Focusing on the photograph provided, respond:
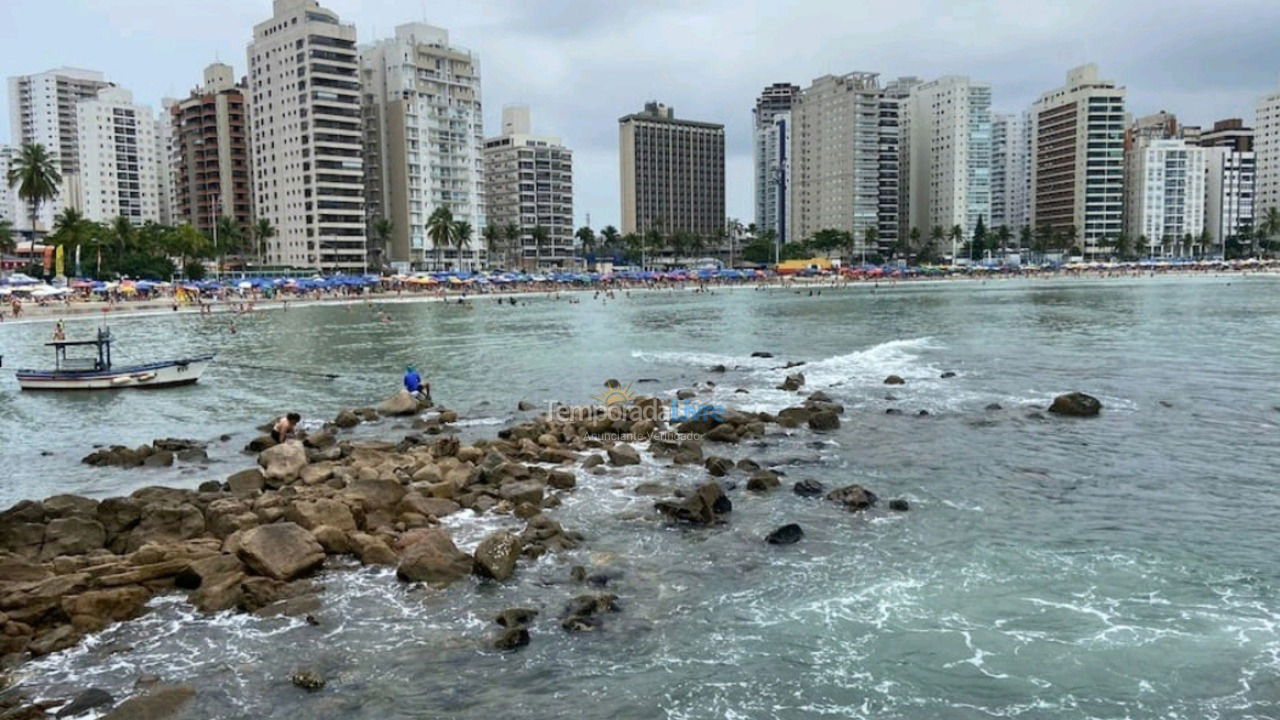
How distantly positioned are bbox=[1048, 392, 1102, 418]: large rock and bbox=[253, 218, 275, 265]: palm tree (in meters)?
135

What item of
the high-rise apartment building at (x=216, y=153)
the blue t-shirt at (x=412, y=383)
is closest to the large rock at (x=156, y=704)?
the blue t-shirt at (x=412, y=383)

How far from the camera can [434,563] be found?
14266mm

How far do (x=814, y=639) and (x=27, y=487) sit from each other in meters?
18.9

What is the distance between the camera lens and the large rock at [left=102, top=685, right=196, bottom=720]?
10.0m

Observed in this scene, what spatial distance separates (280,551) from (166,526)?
9.03ft

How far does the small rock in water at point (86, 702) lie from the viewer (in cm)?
1017

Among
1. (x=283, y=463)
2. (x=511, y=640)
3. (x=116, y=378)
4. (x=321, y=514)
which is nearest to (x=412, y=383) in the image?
(x=283, y=463)

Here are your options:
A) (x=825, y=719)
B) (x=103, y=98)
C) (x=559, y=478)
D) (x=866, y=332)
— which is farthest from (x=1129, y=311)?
(x=103, y=98)

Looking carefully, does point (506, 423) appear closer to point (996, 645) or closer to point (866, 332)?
point (996, 645)

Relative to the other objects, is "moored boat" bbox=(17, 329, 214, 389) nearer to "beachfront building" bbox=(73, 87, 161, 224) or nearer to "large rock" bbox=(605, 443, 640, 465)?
"large rock" bbox=(605, 443, 640, 465)

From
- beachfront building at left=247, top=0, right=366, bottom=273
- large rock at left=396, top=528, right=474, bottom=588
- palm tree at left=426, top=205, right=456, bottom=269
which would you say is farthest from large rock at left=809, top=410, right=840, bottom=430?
beachfront building at left=247, top=0, right=366, bottom=273

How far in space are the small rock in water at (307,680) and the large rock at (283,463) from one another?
867 cm

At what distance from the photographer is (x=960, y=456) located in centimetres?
2242

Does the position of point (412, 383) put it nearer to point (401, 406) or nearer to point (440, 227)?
point (401, 406)
